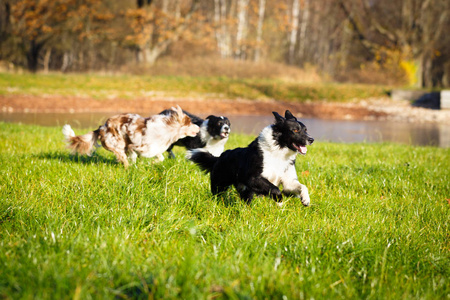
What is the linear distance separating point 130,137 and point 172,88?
732 inches

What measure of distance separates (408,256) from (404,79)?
34971 mm

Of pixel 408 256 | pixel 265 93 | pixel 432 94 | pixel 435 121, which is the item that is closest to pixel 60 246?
pixel 408 256

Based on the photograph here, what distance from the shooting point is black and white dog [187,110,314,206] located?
3.91m

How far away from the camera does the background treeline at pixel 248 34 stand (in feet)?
113

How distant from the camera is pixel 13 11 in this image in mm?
33781

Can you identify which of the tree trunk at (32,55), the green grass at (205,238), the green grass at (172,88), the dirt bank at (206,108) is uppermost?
the tree trunk at (32,55)

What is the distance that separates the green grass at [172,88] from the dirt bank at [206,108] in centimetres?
173

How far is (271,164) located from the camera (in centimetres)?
396

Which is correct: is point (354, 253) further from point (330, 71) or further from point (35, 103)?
point (330, 71)

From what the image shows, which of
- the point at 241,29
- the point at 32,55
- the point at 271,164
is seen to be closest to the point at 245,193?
the point at 271,164

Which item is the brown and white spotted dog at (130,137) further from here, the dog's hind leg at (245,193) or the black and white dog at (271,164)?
the dog's hind leg at (245,193)

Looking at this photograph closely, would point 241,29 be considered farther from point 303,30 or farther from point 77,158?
point 77,158

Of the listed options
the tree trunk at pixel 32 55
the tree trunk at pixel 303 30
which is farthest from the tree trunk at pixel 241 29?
the tree trunk at pixel 32 55

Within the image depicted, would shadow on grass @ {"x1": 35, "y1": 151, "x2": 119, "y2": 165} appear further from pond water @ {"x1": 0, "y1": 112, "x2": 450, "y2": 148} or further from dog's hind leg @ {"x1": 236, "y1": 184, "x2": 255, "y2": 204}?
pond water @ {"x1": 0, "y1": 112, "x2": 450, "y2": 148}
